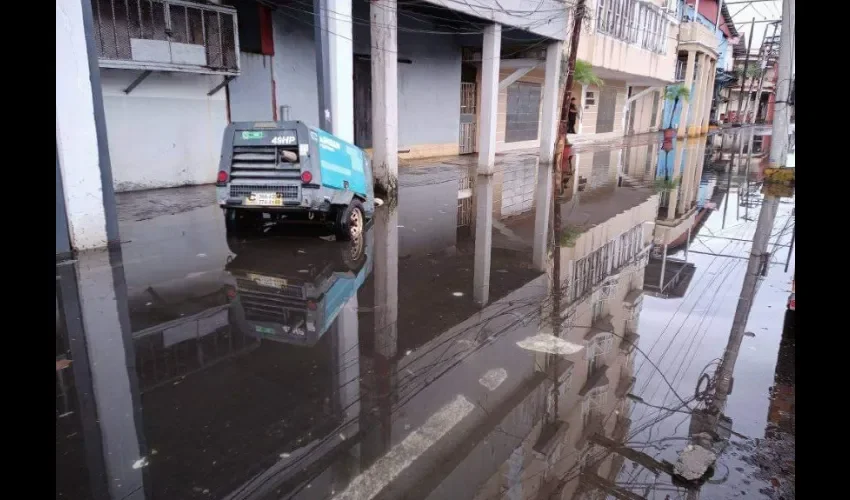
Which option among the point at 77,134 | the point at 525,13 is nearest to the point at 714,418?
the point at 77,134

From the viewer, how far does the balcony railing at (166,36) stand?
1039cm

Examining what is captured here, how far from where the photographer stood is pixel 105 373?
4191mm

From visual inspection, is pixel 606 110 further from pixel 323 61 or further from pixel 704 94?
pixel 323 61

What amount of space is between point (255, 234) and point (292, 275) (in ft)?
7.70

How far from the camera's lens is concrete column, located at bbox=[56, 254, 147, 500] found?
312cm

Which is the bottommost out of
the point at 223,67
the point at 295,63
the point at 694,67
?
the point at 223,67

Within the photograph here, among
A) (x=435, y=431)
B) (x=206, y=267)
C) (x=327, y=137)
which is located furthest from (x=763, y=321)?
(x=206, y=267)

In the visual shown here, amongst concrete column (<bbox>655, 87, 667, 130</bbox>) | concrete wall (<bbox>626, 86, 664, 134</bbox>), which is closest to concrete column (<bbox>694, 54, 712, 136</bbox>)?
concrete wall (<bbox>626, 86, 664, 134</bbox>)

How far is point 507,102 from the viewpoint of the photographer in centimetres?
2373

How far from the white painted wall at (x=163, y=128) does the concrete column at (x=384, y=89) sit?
411 centimetres

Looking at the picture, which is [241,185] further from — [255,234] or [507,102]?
[507,102]

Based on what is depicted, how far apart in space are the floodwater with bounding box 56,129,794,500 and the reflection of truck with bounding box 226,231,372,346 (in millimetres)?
34

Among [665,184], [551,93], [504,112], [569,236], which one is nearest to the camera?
[569,236]

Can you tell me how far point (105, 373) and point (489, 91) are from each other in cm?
1331
